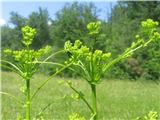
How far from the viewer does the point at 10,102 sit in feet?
29.6

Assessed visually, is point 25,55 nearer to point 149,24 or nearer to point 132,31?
point 149,24

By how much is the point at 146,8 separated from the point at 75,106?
2629 cm

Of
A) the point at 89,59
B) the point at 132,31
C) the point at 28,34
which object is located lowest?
the point at 89,59

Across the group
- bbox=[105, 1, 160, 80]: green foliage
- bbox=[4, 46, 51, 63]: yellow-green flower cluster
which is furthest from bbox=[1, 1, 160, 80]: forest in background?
bbox=[4, 46, 51, 63]: yellow-green flower cluster

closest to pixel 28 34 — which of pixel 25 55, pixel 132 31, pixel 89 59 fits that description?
pixel 25 55

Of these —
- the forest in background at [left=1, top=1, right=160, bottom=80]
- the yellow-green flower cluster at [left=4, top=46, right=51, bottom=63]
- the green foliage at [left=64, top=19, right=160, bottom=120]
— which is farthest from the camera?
the forest in background at [left=1, top=1, right=160, bottom=80]

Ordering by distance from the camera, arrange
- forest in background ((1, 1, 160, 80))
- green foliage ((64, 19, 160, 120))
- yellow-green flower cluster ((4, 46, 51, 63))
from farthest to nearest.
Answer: forest in background ((1, 1, 160, 80)) → yellow-green flower cluster ((4, 46, 51, 63)) → green foliage ((64, 19, 160, 120))

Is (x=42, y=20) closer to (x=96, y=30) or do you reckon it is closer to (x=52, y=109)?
(x=52, y=109)

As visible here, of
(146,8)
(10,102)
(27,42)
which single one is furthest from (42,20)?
(27,42)

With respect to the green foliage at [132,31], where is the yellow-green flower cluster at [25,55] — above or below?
below

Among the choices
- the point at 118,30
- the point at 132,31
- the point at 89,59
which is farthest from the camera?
the point at 118,30

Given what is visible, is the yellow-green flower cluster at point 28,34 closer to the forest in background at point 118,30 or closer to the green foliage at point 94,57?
the green foliage at point 94,57

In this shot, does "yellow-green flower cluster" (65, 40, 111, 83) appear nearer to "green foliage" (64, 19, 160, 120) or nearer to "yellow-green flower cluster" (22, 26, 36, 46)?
"green foliage" (64, 19, 160, 120)

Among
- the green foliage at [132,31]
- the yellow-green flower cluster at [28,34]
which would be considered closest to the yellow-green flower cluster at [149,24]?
the yellow-green flower cluster at [28,34]
